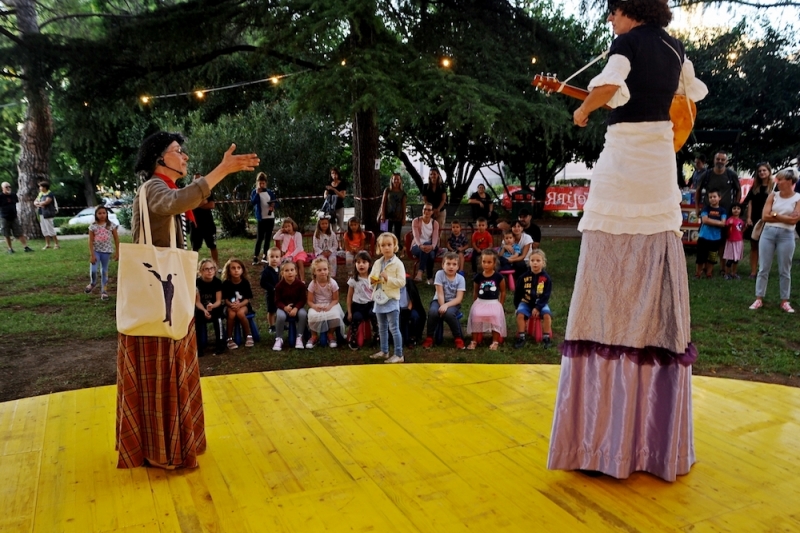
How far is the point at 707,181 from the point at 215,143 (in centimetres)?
1066

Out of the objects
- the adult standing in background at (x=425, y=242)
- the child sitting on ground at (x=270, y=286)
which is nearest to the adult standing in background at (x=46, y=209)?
the adult standing in background at (x=425, y=242)

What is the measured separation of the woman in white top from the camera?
259 inches

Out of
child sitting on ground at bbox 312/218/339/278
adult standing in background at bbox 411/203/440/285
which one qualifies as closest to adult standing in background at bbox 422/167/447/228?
adult standing in background at bbox 411/203/440/285

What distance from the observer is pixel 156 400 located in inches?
107

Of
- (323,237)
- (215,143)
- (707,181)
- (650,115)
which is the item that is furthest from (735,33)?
(650,115)

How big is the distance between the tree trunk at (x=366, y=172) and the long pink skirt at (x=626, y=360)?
830cm

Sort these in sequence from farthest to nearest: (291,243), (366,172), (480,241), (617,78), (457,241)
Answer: (366,172)
(457,241)
(480,241)
(291,243)
(617,78)

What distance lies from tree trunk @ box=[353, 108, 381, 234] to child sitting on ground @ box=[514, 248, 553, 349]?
5142 mm

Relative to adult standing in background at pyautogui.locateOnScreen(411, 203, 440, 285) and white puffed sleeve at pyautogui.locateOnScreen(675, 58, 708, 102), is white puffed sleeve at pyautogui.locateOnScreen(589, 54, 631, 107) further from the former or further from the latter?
adult standing in background at pyautogui.locateOnScreen(411, 203, 440, 285)

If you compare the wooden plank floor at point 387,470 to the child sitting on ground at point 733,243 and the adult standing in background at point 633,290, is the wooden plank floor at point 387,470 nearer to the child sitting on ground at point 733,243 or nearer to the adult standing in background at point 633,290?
the adult standing in background at point 633,290

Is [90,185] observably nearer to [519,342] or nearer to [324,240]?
[324,240]

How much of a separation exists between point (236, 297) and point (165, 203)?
3.68 meters

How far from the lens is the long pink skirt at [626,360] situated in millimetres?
2520

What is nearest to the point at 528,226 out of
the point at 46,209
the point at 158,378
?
the point at 158,378
